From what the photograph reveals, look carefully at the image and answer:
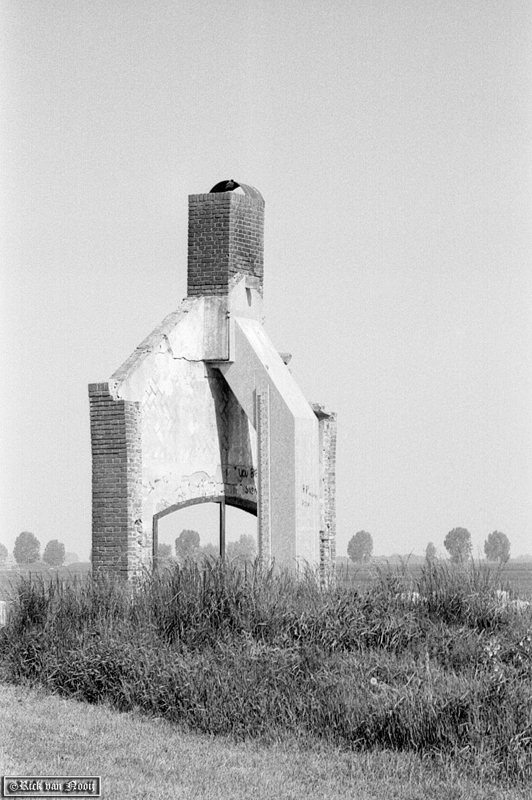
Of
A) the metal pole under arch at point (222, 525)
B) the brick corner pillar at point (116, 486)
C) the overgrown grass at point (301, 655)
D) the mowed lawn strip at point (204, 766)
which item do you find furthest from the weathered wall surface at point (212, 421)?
the mowed lawn strip at point (204, 766)

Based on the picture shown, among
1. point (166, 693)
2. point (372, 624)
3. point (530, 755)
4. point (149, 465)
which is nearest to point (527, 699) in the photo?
point (530, 755)

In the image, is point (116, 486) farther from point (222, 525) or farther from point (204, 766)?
point (204, 766)

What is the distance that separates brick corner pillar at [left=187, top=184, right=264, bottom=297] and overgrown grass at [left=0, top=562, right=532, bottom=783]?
5.75 metres

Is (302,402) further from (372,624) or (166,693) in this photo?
(166,693)

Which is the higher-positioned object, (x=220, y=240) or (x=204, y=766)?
(x=220, y=240)

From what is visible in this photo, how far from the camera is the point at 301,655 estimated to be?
516 inches

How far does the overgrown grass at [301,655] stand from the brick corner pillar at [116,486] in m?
1.42

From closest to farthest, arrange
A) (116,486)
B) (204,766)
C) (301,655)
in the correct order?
(204,766), (301,655), (116,486)

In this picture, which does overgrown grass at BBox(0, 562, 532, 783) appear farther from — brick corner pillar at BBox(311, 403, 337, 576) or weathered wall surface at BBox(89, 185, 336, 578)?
brick corner pillar at BBox(311, 403, 337, 576)

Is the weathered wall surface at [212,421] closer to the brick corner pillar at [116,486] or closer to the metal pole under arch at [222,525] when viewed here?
the brick corner pillar at [116,486]

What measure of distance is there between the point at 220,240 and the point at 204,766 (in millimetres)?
10835

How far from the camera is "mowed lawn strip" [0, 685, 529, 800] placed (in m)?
10.0

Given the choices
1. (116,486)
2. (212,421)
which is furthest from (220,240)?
(116,486)

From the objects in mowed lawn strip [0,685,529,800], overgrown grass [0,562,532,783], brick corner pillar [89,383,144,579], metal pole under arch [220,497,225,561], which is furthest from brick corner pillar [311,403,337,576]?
mowed lawn strip [0,685,529,800]
